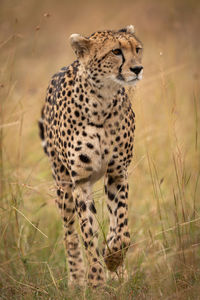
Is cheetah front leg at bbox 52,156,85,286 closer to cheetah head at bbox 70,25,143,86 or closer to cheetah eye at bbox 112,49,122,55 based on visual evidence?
cheetah head at bbox 70,25,143,86

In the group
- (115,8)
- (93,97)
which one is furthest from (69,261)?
(115,8)

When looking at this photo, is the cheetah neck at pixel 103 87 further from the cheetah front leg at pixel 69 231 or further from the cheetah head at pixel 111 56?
the cheetah front leg at pixel 69 231

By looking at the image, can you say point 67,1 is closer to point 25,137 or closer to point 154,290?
point 25,137

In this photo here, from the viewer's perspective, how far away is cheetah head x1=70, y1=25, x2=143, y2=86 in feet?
11.5

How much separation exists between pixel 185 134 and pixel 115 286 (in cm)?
330

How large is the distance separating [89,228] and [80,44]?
1189mm

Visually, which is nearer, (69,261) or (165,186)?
(69,261)

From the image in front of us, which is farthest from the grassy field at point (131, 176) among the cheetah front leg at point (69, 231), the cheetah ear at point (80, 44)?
the cheetah ear at point (80, 44)

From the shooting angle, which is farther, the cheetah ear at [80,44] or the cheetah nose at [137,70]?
the cheetah ear at [80,44]

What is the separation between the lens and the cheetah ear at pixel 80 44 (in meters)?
3.68

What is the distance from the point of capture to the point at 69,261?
170 inches

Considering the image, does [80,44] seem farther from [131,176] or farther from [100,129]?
[131,176]

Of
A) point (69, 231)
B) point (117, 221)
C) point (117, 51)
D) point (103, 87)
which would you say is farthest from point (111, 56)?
point (69, 231)

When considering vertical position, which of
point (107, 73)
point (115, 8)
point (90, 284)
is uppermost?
point (115, 8)
